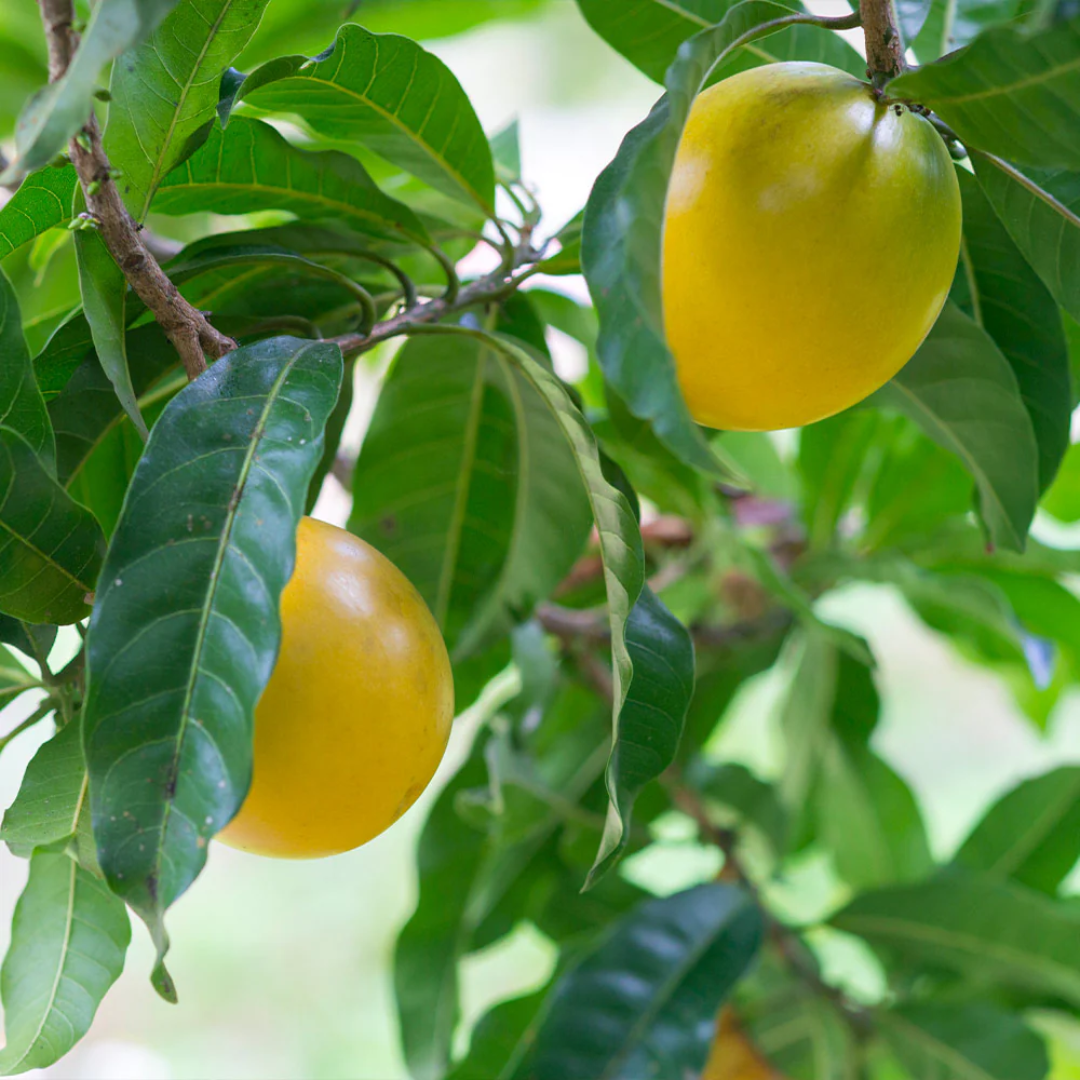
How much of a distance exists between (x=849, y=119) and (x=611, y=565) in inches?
5.8

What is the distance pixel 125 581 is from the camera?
0.29 meters

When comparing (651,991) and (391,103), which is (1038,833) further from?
(391,103)

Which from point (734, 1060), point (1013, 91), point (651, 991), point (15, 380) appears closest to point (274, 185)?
point (15, 380)

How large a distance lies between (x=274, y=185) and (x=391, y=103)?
6 cm

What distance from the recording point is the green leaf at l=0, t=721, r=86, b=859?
1.08ft

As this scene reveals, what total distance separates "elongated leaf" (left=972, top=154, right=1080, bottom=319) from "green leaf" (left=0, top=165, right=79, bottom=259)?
0.99 ft

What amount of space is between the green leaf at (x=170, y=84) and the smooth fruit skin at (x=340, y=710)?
124mm

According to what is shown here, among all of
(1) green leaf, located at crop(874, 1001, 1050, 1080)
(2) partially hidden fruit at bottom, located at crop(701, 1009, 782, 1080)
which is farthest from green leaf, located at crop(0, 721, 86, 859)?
(1) green leaf, located at crop(874, 1001, 1050, 1080)

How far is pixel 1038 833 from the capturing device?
0.90 meters

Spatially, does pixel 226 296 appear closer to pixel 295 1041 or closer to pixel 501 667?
pixel 501 667

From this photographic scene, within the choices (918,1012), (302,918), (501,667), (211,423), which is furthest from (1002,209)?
(302,918)

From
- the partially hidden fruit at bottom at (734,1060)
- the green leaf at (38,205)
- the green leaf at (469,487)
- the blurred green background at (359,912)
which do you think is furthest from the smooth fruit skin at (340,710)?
the blurred green background at (359,912)

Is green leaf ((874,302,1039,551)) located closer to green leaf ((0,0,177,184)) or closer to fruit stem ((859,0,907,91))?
fruit stem ((859,0,907,91))

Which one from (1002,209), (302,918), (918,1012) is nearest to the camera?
(1002,209)
